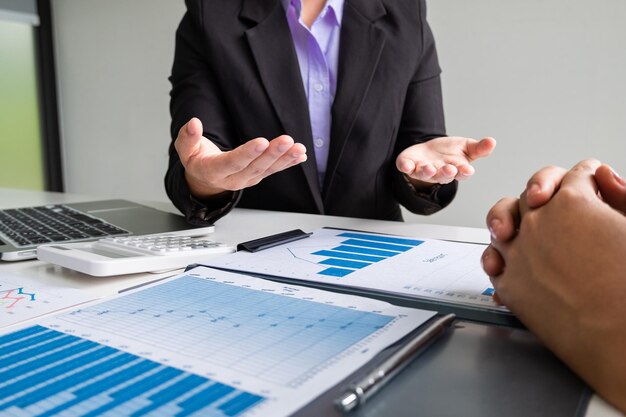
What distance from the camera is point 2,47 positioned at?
3076 mm

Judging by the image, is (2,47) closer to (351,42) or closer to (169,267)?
(351,42)

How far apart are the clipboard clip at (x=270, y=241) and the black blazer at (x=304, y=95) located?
0.32 meters

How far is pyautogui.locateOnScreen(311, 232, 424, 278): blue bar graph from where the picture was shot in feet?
2.08

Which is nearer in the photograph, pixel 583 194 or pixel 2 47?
pixel 583 194

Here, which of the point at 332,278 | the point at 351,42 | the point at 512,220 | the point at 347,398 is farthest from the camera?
the point at 351,42

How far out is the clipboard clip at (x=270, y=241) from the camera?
0.72 meters

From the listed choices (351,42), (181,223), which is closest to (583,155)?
(351,42)

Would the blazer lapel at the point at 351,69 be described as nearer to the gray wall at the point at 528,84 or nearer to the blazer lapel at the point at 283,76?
the blazer lapel at the point at 283,76

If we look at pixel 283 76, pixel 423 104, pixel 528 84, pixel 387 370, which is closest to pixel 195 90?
pixel 283 76

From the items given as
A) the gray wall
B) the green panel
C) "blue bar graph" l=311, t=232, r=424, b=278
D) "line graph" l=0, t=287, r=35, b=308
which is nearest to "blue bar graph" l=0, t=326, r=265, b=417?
"line graph" l=0, t=287, r=35, b=308

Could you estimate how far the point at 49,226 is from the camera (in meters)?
0.86

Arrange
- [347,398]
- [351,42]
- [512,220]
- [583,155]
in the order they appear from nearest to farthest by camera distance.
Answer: [347,398] → [512,220] → [351,42] → [583,155]

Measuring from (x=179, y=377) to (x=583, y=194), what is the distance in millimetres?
303

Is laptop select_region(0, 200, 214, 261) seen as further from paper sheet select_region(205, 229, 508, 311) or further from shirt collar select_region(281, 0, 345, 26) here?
shirt collar select_region(281, 0, 345, 26)
